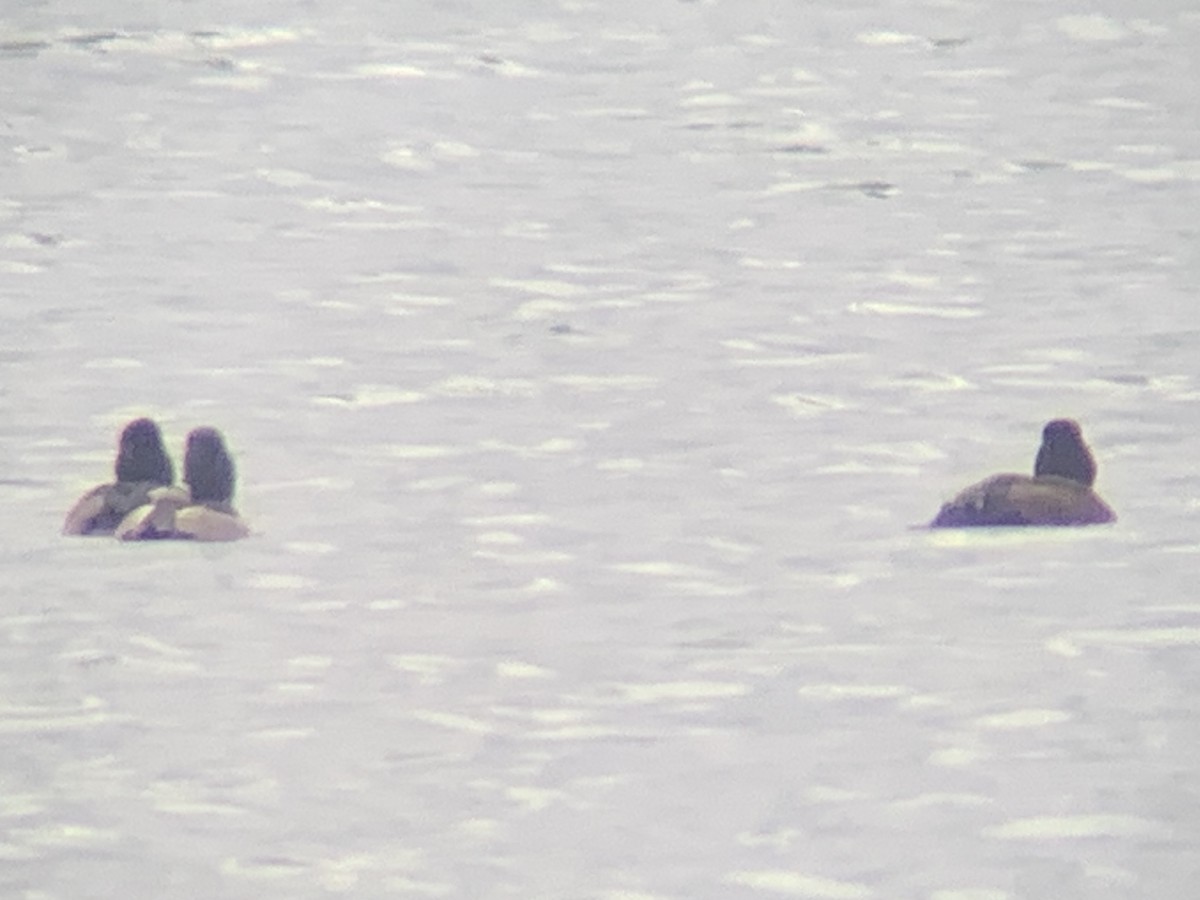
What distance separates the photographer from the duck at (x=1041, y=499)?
1181 cm

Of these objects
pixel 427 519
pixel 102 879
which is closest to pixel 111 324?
pixel 427 519

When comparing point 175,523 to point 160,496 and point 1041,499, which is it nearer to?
point 160,496

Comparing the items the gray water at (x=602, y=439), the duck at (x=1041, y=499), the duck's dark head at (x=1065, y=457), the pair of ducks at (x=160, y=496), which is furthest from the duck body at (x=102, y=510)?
the duck's dark head at (x=1065, y=457)

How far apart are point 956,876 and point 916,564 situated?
3119mm

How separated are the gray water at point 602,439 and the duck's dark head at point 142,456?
0.42m

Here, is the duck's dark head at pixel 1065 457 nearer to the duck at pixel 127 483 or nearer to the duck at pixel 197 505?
the duck at pixel 197 505

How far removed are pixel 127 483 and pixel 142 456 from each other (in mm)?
284

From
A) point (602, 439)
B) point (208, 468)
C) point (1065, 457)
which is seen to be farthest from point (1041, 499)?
point (208, 468)

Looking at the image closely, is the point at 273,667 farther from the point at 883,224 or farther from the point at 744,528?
the point at 883,224

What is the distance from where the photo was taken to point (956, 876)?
8.38 meters

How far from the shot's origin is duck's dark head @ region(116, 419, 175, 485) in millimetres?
12508

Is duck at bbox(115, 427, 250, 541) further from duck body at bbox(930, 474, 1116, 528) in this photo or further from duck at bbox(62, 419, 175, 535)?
duck body at bbox(930, 474, 1116, 528)

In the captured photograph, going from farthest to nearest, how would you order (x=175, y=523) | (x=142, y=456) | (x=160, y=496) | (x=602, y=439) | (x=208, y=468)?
1. (x=602, y=439)
2. (x=142, y=456)
3. (x=208, y=468)
4. (x=160, y=496)
5. (x=175, y=523)

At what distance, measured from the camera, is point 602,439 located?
13477mm
